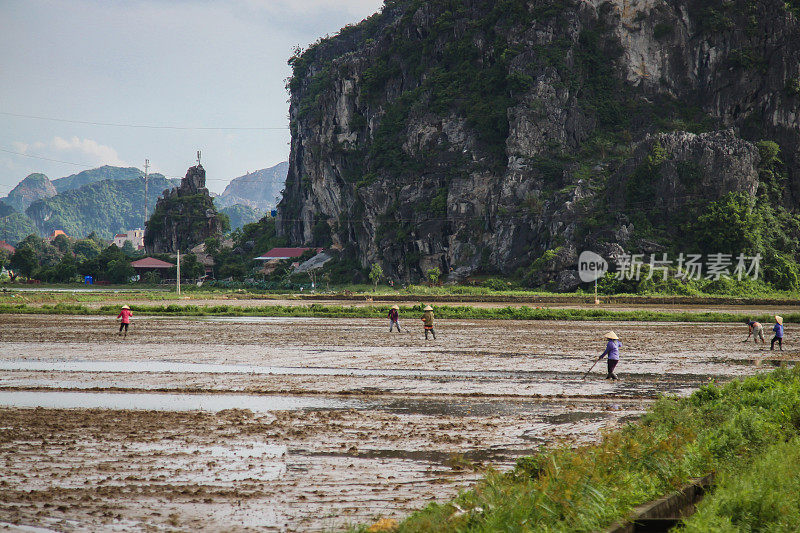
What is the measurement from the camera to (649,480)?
8.13 m

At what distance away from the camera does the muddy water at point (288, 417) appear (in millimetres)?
8562

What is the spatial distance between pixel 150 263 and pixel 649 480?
131599mm

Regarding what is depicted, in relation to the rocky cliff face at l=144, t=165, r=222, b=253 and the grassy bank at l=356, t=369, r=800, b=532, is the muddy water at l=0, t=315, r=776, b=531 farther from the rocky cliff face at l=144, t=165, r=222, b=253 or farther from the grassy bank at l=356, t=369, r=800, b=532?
the rocky cliff face at l=144, t=165, r=222, b=253

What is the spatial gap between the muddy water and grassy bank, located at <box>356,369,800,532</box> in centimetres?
133

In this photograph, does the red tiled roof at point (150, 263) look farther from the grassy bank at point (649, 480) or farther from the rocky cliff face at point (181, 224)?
the grassy bank at point (649, 480)

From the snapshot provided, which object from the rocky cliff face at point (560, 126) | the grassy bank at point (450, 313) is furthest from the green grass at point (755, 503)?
the rocky cliff face at point (560, 126)

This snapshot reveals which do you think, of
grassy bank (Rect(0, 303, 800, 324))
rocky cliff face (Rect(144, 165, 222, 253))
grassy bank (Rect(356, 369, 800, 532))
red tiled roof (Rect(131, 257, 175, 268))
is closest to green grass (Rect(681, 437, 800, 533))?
grassy bank (Rect(356, 369, 800, 532))

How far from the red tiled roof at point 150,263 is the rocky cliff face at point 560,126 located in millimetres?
39019

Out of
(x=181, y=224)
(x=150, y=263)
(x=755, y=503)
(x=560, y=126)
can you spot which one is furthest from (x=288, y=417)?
(x=181, y=224)

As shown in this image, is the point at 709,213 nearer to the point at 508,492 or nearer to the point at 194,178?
the point at 508,492

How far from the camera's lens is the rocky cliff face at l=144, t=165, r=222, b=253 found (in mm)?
152500

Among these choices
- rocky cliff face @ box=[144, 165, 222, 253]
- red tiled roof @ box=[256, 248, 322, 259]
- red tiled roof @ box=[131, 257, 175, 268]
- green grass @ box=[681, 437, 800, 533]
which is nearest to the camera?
green grass @ box=[681, 437, 800, 533]

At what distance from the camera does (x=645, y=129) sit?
9475 centimetres

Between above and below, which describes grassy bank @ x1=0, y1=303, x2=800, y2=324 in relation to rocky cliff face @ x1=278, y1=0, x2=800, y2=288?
below
